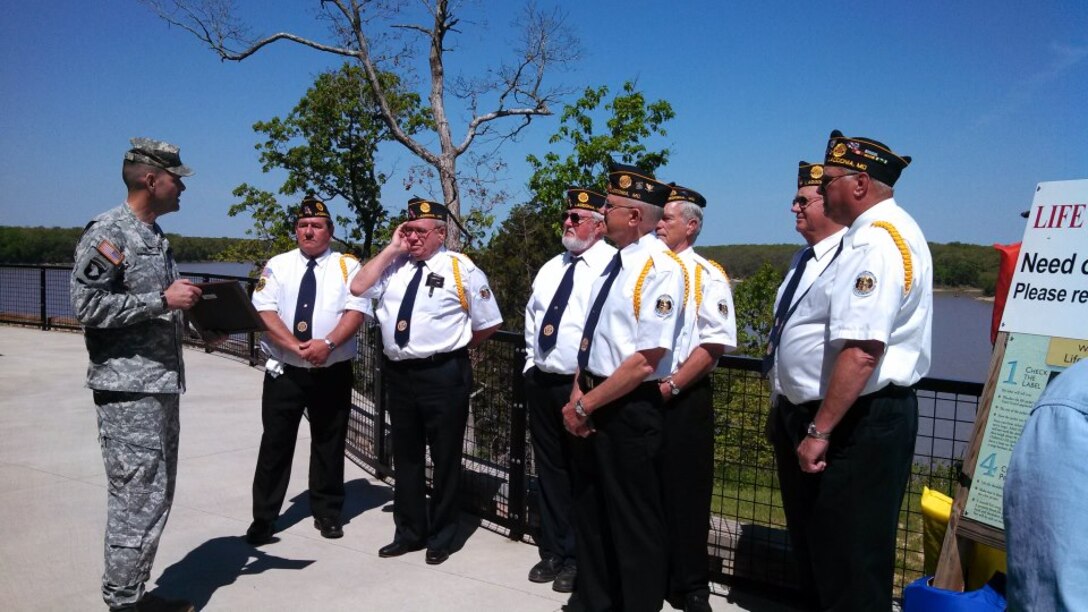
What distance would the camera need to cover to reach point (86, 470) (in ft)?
20.4

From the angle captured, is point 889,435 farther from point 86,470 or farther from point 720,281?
point 86,470

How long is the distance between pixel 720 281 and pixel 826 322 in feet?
3.88

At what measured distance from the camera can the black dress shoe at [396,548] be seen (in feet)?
15.4

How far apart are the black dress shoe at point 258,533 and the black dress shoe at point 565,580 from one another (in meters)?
1.86

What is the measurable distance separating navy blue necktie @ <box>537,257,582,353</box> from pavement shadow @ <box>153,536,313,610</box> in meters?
1.92

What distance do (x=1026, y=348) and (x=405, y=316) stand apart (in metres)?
3.14

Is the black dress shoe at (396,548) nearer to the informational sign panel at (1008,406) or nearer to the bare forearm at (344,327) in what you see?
the bare forearm at (344,327)

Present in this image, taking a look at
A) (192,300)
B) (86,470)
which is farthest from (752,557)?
(86,470)

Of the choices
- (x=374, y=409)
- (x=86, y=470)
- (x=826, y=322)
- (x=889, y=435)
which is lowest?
(x=86, y=470)

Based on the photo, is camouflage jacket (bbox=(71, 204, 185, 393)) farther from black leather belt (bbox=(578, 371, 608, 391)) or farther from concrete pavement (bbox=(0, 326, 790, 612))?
black leather belt (bbox=(578, 371, 608, 391))

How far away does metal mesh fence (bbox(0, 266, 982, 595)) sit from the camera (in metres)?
3.67

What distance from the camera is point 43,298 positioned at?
14594mm

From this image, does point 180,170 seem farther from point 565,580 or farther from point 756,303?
point 756,303

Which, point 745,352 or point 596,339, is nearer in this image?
point 596,339
